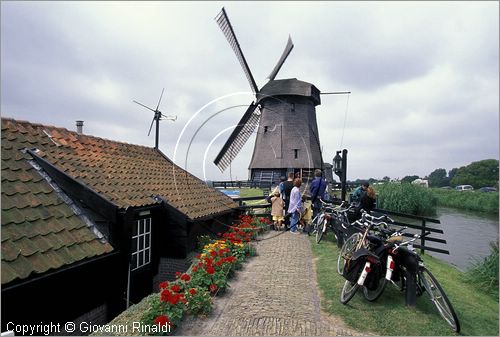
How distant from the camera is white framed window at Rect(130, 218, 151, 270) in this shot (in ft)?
22.4

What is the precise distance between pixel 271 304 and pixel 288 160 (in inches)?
806

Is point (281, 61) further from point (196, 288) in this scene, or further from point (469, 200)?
point (196, 288)

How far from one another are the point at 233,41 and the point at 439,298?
69.6ft

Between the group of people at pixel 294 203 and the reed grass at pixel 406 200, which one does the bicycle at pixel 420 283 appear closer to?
the group of people at pixel 294 203

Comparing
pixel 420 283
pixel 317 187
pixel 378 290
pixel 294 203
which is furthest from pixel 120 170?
pixel 420 283

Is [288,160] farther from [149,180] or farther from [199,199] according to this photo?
[149,180]

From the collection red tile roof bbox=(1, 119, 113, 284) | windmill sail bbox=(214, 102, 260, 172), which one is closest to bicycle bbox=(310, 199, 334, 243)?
red tile roof bbox=(1, 119, 113, 284)

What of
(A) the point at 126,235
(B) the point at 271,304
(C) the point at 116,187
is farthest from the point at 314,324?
(C) the point at 116,187

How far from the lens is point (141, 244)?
7129mm

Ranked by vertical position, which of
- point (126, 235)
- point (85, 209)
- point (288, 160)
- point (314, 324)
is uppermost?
point (288, 160)

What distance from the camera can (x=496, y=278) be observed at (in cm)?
771

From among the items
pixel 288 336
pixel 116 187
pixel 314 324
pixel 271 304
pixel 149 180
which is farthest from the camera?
pixel 149 180

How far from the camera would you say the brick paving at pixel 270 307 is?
4.07 m

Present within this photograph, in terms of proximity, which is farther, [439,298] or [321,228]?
[321,228]
